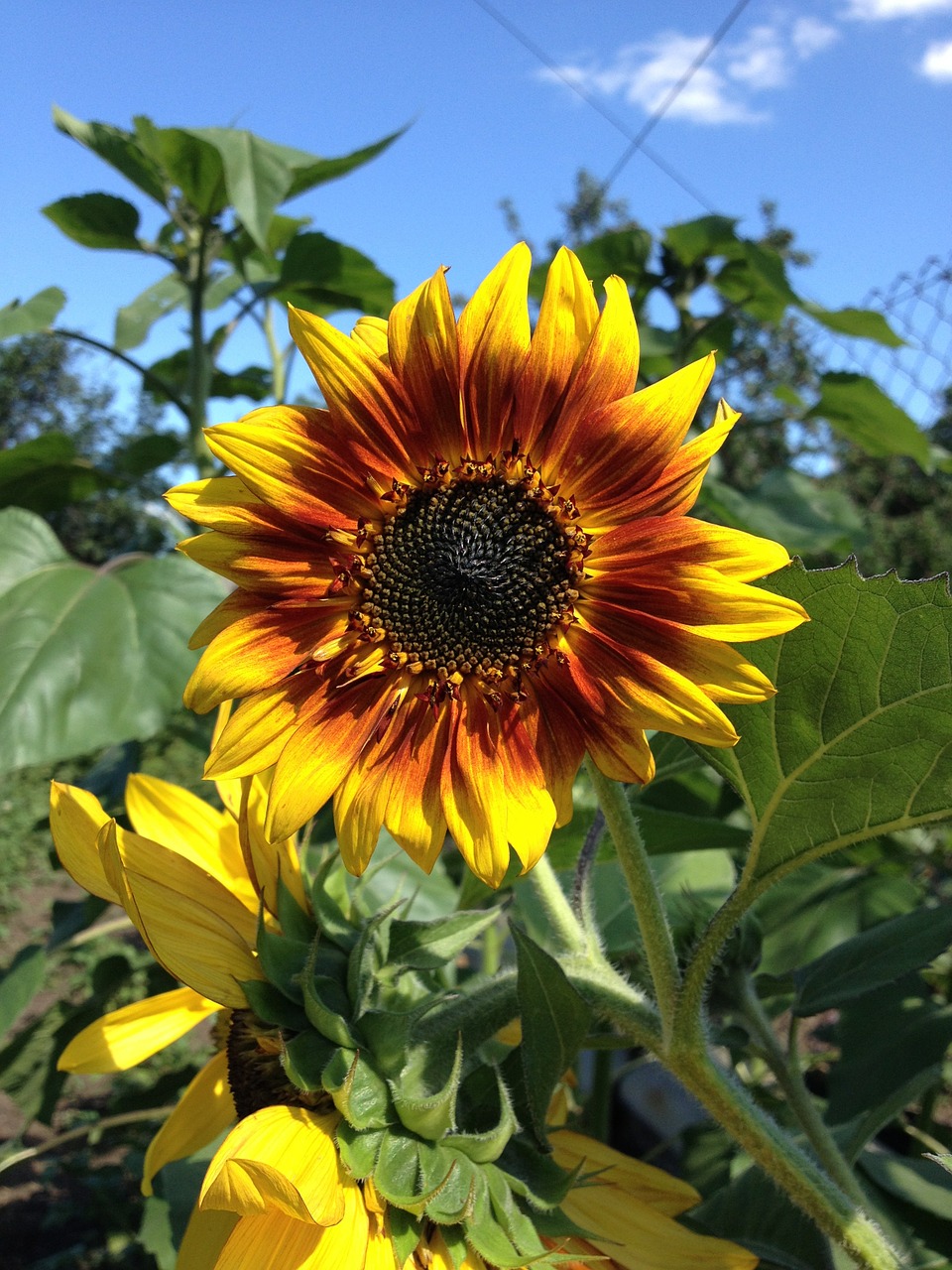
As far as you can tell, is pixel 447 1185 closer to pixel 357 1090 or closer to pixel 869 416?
pixel 357 1090

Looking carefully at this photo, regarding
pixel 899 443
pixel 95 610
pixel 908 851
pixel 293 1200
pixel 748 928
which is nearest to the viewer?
pixel 293 1200

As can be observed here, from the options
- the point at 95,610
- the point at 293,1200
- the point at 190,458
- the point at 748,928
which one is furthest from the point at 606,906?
the point at 190,458

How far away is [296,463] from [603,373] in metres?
0.15

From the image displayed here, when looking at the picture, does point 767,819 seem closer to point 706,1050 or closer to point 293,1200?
point 706,1050

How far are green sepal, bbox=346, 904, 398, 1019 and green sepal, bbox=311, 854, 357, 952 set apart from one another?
0.9 inches

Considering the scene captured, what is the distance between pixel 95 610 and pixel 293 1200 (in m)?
0.75

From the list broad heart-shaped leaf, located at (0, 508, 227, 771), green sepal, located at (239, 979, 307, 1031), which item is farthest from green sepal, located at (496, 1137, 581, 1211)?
broad heart-shaped leaf, located at (0, 508, 227, 771)

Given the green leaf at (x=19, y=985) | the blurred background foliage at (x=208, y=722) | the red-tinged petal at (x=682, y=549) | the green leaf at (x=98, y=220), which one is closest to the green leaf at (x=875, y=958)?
the blurred background foliage at (x=208, y=722)

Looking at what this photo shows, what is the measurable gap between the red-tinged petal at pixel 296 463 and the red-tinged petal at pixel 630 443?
111 millimetres

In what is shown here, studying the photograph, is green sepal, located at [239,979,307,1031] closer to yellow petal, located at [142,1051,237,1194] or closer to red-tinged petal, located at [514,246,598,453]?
yellow petal, located at [142,1051,237,1194]

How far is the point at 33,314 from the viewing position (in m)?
1.32

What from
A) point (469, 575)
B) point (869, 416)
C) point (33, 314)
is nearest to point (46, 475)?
point (33, 314)

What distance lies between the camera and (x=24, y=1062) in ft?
4.47

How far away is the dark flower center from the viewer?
21.9 inches
